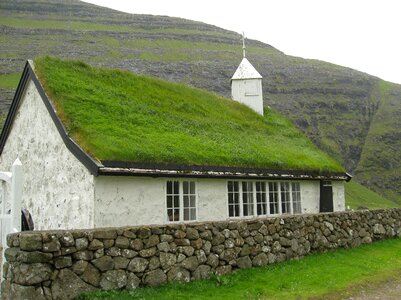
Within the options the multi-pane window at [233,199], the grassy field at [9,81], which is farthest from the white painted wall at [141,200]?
the grassy field at [9,81]

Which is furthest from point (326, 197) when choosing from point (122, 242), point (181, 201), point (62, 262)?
point (62, 262)

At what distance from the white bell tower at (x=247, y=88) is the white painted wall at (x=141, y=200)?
13.1 metres

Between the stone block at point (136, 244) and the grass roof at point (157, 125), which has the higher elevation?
the grass roof at point (157, 125)

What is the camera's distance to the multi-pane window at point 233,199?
17.6 m

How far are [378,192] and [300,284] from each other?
76451 mm

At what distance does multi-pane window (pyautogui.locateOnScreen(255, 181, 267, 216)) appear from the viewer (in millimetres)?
18781

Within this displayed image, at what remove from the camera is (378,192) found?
82.0m

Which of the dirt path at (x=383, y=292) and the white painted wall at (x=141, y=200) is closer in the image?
the dirt path at (x=383, y=292)

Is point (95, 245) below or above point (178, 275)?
above

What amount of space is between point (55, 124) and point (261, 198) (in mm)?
8528

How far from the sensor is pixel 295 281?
11516 millimetres

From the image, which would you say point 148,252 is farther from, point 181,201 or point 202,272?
point 181,201

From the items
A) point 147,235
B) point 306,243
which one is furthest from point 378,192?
point 147,235

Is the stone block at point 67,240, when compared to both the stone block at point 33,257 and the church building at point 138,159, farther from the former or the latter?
the church building at point 138,159
